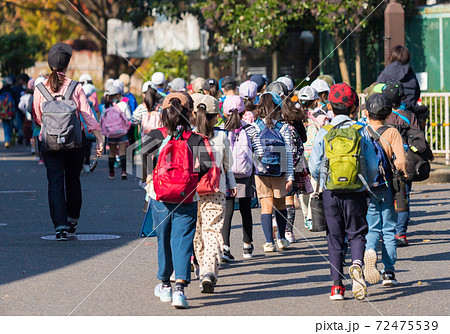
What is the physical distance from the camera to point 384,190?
24.6 ft

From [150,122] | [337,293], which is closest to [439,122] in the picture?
[150,122]

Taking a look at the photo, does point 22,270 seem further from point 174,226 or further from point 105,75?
point 105,75

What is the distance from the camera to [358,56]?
23.4m

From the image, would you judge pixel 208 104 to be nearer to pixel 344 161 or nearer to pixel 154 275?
pixel 344 161

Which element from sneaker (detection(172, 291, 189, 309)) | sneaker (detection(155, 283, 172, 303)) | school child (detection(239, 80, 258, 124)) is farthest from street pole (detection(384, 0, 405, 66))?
sneaker (detection(172, 291, 189, 309))

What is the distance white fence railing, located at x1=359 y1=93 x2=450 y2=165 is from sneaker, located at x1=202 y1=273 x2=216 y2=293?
1074 cm

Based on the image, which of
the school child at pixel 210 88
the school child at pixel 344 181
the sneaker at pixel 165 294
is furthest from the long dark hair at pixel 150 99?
the sneaker at pixel 165 294

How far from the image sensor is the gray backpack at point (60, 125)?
31.4ft

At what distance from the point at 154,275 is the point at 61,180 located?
223 cm

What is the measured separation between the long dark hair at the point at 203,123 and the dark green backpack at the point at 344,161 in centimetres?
104

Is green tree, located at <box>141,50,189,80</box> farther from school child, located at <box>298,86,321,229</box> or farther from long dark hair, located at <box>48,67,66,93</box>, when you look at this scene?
long dark hair, located at <box>48,67,66,93</box>

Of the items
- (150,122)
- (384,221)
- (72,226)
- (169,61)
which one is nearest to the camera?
(384,221)

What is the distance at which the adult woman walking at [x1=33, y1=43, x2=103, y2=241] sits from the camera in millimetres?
9617

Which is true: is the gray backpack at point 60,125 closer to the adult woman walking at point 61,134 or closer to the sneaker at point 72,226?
the adult woman walking at point 61,134
